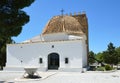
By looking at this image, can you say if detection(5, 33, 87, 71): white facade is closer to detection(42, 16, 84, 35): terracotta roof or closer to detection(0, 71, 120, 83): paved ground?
detection(42, 16, 84, 35): terracotta roof

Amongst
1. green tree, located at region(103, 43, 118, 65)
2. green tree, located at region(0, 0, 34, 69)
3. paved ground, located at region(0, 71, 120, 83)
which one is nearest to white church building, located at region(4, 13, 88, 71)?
paved ground, located at region(0, 71, 120, 83)

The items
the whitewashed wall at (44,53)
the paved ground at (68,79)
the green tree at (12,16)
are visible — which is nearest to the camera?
the green tree at (12,16)

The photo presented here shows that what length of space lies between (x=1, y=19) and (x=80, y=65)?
17656 mm

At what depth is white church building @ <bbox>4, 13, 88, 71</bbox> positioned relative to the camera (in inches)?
1227

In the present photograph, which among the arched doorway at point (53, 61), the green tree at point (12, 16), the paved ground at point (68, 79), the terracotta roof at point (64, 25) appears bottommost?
Answer: the paved ground at point (68, 79)

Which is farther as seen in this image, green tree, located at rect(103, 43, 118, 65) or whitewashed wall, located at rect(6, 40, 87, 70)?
green tree, located at rect(103, 43, 118, 65)

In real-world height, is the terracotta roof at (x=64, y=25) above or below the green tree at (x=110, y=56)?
above

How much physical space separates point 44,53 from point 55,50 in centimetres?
179

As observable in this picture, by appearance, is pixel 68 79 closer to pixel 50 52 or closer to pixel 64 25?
pixel 50 52

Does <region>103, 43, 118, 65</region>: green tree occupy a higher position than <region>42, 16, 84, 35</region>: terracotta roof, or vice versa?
<region>42, 16, 84, 35</region>: terracotta roof

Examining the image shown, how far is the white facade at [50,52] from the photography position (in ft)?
102

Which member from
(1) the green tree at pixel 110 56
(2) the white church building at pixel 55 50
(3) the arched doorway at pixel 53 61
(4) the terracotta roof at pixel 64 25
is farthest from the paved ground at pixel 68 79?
(1) the green tree at pixel 110 56

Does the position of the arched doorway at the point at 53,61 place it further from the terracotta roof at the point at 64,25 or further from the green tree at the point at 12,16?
the green tree at the point at 12,16

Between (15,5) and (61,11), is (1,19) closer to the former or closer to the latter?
(15,5)
